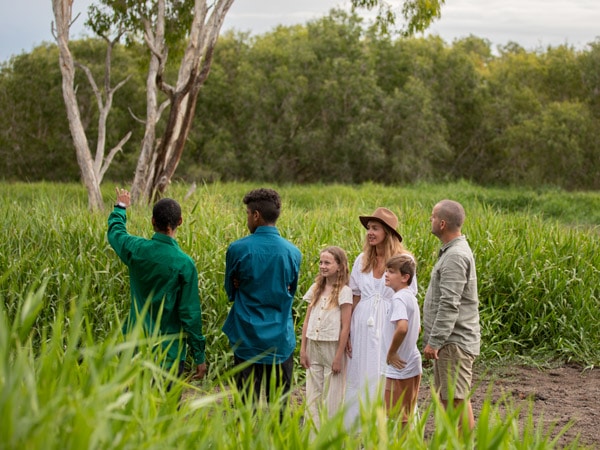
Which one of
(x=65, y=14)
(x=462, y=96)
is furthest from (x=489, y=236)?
(x=462, y=96)

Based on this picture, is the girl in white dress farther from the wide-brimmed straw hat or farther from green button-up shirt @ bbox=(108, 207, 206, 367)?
green button-up shirt @ bbox=(108, 207, 206, 367)

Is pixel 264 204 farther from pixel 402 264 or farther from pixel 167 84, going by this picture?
pixel 167 84

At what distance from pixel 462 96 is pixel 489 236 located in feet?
96.3

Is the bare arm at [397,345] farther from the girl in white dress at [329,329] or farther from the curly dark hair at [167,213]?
the curly dark hair at [167,213]

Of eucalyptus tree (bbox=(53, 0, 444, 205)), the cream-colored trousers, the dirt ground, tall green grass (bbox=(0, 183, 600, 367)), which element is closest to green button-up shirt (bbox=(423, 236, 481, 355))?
the cream-colored trousers

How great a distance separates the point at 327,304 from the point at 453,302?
2.43ft

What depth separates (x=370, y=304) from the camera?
5.28 meters

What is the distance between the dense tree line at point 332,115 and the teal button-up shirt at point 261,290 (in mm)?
27971

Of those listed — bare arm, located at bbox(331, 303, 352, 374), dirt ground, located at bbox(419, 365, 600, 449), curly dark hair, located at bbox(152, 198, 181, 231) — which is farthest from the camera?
dirt ground, located at bbox(419, 365, 600, 449)

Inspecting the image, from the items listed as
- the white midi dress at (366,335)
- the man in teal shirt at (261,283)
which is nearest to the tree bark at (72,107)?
the white midi dress at (366,335)

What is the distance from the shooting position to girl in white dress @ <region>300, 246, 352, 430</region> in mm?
5273

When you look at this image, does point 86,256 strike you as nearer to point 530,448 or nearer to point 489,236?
point 489,236

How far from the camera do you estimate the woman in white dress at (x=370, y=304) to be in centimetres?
521

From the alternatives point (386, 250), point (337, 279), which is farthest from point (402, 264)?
point (337, 279)
